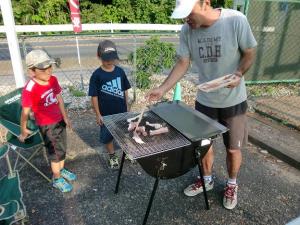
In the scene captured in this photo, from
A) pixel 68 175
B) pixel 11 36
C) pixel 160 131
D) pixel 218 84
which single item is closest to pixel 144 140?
pixel 160 131

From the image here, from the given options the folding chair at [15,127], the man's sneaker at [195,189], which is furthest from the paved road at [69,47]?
the man's sneaker at [195,189]

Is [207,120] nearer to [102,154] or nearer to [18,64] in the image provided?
[102,154]

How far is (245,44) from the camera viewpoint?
2510 millimetres

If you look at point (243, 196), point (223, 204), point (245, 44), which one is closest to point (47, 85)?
point (245, 44)

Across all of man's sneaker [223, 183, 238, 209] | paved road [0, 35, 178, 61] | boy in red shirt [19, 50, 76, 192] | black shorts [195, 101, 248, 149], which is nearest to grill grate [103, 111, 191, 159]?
black shorts [195, 101, 248, 149]

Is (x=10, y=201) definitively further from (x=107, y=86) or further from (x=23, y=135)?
(x=107, y=86)

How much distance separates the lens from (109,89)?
11.4 feet

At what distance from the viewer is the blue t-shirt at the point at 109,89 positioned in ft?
11.2

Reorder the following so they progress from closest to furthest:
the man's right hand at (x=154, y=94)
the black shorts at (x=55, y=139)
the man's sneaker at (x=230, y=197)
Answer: the man's right hand at (x=154, y=94) → the man's sneaker at (x=230, y=197) → the black shorts at (x=55, y=139)

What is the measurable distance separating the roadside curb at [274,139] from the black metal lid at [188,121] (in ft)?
6.53

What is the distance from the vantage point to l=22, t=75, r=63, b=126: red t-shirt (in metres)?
3.03

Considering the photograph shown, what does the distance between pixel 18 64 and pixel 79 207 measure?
271 cm

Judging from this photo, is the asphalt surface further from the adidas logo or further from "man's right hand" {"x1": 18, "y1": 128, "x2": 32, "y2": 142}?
the adidas logo

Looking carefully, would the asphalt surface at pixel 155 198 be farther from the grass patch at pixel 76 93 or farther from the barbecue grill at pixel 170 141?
the grass patch at pixel 76 93
